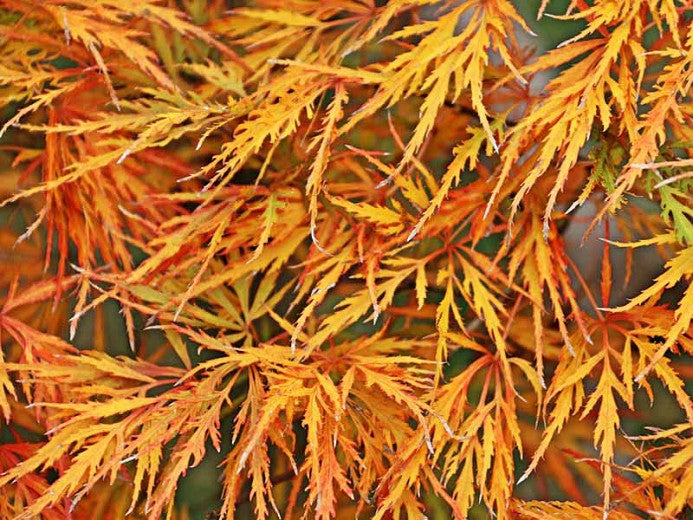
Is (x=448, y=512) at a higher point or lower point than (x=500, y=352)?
lower

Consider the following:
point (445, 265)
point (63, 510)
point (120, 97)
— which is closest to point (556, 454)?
point (445, 265)

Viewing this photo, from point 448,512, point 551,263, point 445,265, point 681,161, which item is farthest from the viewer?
point 448,512

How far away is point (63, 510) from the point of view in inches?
33.2

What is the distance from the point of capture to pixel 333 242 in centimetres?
82

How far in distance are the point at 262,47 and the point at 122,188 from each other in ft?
0.86

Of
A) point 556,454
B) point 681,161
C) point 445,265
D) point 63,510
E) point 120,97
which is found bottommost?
point 556,454

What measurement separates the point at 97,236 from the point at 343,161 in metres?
0.31

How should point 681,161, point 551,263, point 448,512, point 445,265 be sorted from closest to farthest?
point 681,161 < point 551,263 < point 445,265 < point 448,512

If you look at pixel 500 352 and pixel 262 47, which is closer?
pixel 500 352

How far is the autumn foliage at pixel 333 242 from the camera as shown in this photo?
2.33 ft

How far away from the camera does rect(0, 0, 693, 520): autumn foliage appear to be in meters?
0.71

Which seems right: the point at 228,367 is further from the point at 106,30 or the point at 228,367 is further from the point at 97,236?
the point at 106,30

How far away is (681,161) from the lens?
650 mm

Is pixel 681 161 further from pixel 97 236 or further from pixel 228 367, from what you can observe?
pixel 97 236
